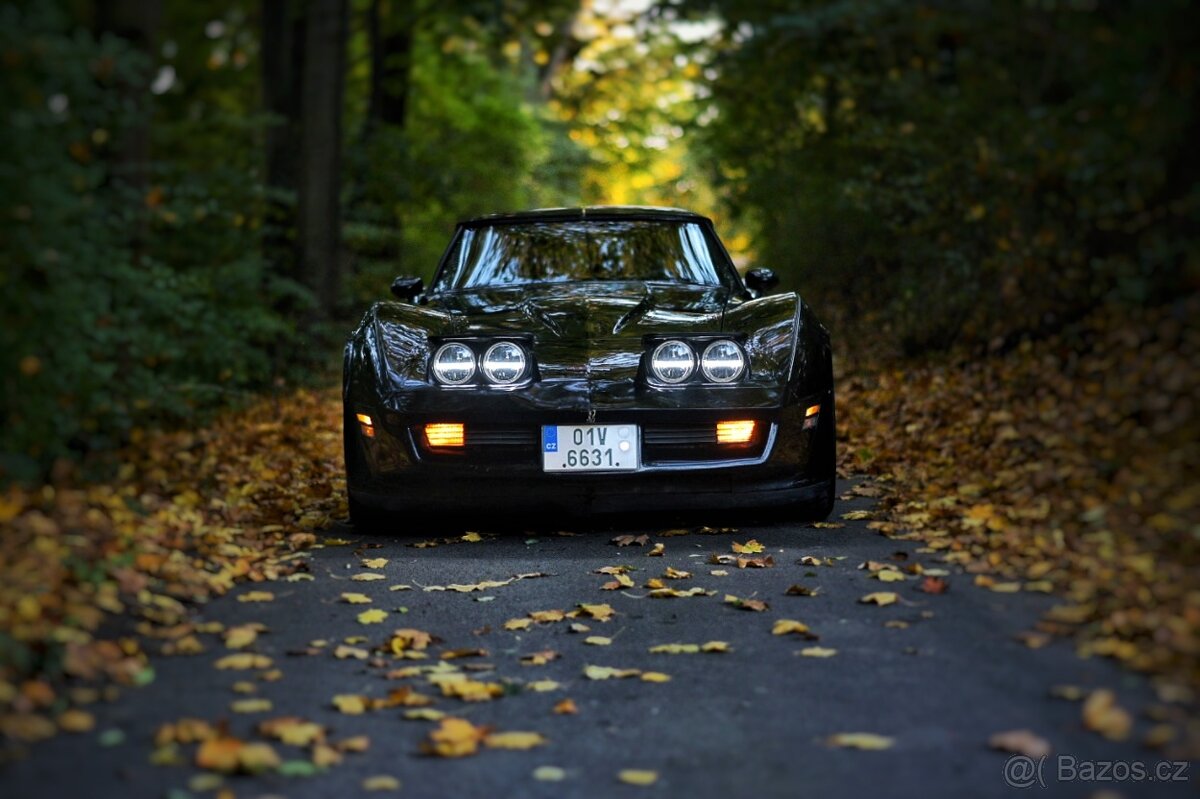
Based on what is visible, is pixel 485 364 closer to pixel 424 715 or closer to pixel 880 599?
pixel 880 599

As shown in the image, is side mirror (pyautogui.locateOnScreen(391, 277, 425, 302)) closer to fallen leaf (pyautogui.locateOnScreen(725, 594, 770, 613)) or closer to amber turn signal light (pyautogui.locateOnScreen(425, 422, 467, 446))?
amber turn signal light (pyautogui.locateOnScreen(425, 422, 467, 446))

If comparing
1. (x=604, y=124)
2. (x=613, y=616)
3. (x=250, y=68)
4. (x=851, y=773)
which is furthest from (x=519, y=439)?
(x=604, y=124)

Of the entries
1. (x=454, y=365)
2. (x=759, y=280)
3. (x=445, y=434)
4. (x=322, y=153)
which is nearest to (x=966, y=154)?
(x=759, y=280)

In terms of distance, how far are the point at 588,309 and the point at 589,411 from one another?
28.2 inches

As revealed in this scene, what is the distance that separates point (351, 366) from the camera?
21.9 ft

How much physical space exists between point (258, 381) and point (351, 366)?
7.75 m

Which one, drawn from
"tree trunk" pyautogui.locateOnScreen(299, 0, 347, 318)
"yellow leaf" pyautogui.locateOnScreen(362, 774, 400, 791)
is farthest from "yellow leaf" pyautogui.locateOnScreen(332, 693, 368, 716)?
"tree trunk" pyautogui.locateOnScreen(299, 0, 347, 318)

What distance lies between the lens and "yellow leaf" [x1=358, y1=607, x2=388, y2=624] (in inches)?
202

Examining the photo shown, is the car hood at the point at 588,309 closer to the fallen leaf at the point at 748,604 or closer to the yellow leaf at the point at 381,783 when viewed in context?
the fallen leaf at the point at 748,604

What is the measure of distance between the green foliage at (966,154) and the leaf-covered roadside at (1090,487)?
0.42 m

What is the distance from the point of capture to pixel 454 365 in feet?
20.9

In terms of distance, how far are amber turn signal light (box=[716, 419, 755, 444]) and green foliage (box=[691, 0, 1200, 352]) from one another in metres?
1.68

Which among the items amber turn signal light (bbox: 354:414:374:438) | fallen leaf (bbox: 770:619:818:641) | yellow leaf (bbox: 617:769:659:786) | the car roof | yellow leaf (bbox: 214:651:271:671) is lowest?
yellow leaf (bbox: 617:769:659:786)

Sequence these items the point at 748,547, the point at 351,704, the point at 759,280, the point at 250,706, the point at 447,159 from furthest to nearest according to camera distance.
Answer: the point at 447,159 < the point at 759,280 < the point at 748,547 < the point at 351,704 < the point at 250,706
